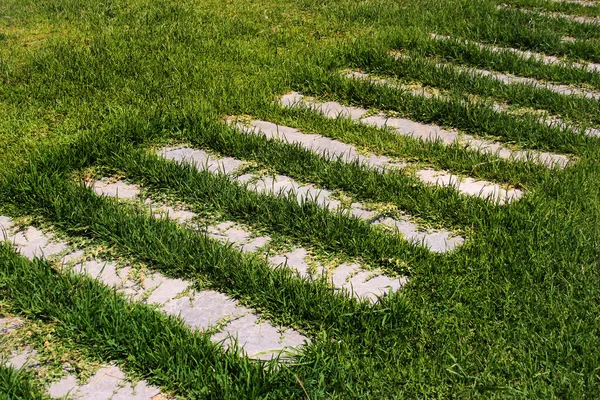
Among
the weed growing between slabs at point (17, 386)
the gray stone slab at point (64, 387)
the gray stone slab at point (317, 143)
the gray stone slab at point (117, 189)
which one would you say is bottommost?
the gray stone slab at point (317, 143)

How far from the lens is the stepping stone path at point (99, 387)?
8.00ft

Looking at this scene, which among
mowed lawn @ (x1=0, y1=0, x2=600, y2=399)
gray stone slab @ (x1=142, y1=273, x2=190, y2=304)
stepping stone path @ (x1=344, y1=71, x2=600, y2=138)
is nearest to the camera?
mowed lawn @ (x1=0, y1=0, x2=600, y2=399)

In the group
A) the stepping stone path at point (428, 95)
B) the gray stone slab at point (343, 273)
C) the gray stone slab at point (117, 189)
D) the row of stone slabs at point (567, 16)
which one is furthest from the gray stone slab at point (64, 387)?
the row of stone slabs at point (567, 16)

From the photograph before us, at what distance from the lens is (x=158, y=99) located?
15.1 feet

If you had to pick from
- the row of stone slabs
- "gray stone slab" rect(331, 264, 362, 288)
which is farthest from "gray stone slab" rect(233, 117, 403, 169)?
the row of stone slabs

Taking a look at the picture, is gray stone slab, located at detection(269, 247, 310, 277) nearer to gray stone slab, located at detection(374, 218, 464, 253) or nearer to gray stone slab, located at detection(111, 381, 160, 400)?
gray stone slab, located at detection(374, 218, 464, 253)

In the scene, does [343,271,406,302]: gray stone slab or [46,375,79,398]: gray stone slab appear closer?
[46,375,79,398]: gray stone slab

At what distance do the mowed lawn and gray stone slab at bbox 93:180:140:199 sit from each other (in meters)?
0.01

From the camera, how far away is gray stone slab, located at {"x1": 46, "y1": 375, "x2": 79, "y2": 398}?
8.08 feet

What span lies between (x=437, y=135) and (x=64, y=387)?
251 cm

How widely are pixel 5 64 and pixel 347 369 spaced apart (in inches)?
147

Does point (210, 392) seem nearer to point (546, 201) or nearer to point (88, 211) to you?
point (88, 211)

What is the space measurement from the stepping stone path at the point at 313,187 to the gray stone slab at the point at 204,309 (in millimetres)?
446

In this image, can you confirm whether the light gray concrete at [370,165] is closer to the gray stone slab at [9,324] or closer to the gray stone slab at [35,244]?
the gray stone slab at [35,244]
